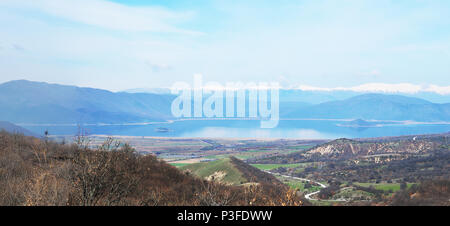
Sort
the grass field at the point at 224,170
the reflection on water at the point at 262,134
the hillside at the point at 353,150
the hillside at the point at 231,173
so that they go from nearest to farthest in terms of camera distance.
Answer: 1. the hillside at the point at 231,173
2. the grass field at the point at 224,170
3. the hillside at the point at 353,150
4. the reflection on water at the point at 262,134

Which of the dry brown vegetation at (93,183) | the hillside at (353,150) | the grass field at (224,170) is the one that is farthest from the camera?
the hillside at (353,150)

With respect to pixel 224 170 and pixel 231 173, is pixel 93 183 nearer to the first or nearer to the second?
pixel 231 173

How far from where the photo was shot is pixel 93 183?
338 inches

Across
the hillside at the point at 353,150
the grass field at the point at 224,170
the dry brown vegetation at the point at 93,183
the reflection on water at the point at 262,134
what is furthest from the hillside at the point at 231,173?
the reflection on water at the point at 262,134

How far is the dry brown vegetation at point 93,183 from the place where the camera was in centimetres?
809

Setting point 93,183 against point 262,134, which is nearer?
point 93,183

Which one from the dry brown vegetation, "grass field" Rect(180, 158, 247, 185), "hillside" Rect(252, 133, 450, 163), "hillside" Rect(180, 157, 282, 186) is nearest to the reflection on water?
"hillside" Rect(252, 133, 450, 163)

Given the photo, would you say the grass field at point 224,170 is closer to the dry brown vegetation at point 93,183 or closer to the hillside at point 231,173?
the hillside at point 231,173

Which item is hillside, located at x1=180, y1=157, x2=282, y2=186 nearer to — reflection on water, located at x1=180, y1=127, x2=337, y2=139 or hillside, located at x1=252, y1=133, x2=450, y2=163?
hillside, located at x1=252, y1=133, x2=450, y2=163

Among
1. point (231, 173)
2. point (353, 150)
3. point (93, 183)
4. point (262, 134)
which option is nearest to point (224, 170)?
point (231, 173)

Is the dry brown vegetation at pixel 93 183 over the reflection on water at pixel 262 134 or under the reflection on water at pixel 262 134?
over
